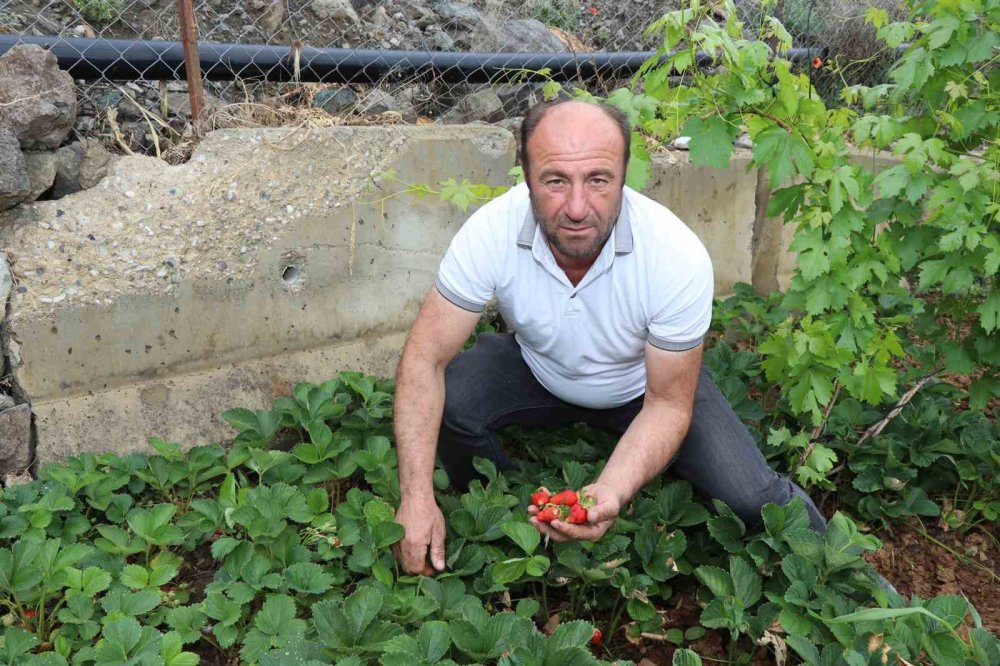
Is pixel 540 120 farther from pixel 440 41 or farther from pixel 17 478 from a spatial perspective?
pixel 440 41

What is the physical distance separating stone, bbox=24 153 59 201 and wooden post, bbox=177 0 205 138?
0.51m

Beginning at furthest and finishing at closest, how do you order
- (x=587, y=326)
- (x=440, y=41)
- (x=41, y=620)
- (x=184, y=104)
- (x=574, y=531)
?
(x=440, y=41) < (x=184, y=104) < (x=587, y=326) < (x=41, y=620) < (x=574, y=531)

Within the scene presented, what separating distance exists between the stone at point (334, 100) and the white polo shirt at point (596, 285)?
1.38 meters

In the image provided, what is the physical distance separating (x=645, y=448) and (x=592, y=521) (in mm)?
294

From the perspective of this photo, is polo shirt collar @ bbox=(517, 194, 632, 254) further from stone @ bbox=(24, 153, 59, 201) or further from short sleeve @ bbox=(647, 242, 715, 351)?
stone @ bbox=(24, 153, 59, 201)

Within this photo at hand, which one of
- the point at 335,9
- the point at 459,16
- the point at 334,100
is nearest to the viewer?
the point at 334,100

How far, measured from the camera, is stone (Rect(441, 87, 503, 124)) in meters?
4.32

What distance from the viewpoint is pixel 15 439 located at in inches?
115

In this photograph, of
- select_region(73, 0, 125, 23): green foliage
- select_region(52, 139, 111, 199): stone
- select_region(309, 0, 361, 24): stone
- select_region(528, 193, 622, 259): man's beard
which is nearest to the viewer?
select_region(528, 193, 622, 259): man's beard

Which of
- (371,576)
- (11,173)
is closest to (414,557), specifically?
(371,576)

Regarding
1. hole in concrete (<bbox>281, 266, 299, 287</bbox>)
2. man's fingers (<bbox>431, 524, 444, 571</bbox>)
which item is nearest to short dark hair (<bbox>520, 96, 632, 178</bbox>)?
Result: man's fingers (<bbox>431, 524, 444, 571</bbox>)

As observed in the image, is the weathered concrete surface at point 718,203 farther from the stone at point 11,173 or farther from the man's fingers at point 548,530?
the stone at point 11,173

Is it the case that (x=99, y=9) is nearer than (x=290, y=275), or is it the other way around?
(x=290, y=275)

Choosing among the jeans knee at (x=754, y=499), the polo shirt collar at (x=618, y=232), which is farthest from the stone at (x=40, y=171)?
the jeans knee at (x=754, y=499)
